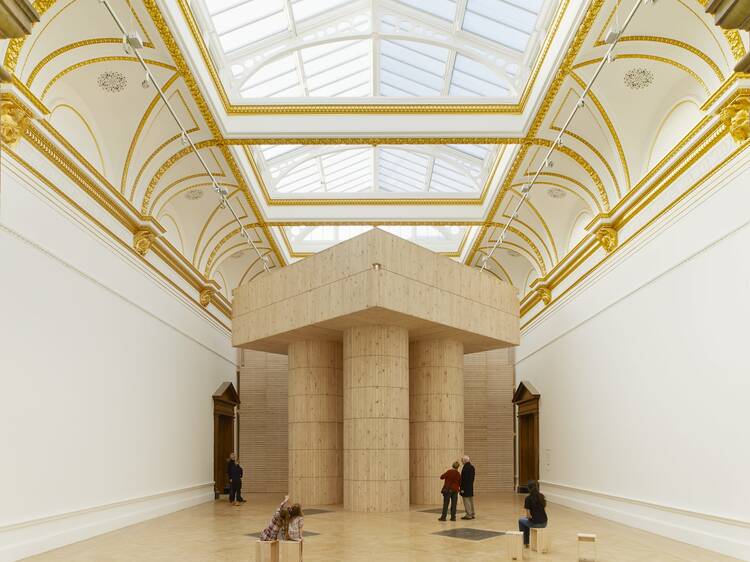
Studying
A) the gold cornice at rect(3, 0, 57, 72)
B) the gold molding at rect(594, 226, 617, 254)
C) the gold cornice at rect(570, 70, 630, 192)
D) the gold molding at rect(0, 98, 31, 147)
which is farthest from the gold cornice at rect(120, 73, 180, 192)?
the gold molding at rect(594, 226, 617, 254)

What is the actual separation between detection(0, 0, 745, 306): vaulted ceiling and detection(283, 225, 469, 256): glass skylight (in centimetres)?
520

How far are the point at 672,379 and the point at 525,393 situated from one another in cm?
1212

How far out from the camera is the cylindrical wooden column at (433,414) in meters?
19.5

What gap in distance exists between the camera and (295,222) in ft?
77.3

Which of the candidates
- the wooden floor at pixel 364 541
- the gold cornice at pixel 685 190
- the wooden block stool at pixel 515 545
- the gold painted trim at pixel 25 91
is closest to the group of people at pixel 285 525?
the wooden floor at pixel 364 541

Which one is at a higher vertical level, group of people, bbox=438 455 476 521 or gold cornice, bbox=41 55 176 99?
gold cornice, bbox=41 55 176 99

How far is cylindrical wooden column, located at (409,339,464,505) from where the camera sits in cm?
1947

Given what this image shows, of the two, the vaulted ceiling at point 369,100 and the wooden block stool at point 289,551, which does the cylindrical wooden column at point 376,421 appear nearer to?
the vaulted ceiling at point 369,100

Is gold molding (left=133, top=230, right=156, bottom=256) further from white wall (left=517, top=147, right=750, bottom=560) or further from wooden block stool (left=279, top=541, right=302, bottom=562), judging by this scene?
white wall (left=517, top=147, right=750, bottom=560)

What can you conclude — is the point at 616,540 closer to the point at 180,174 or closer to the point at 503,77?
the point at 503,77

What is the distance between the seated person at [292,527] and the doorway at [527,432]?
15.4 meters

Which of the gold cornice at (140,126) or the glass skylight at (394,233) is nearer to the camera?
the gold cornice at (140,126)

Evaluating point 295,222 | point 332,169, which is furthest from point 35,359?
point 332,169

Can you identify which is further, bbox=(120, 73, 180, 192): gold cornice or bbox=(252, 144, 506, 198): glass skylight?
bbox=(252, 144, 506, 198): glass skylight
